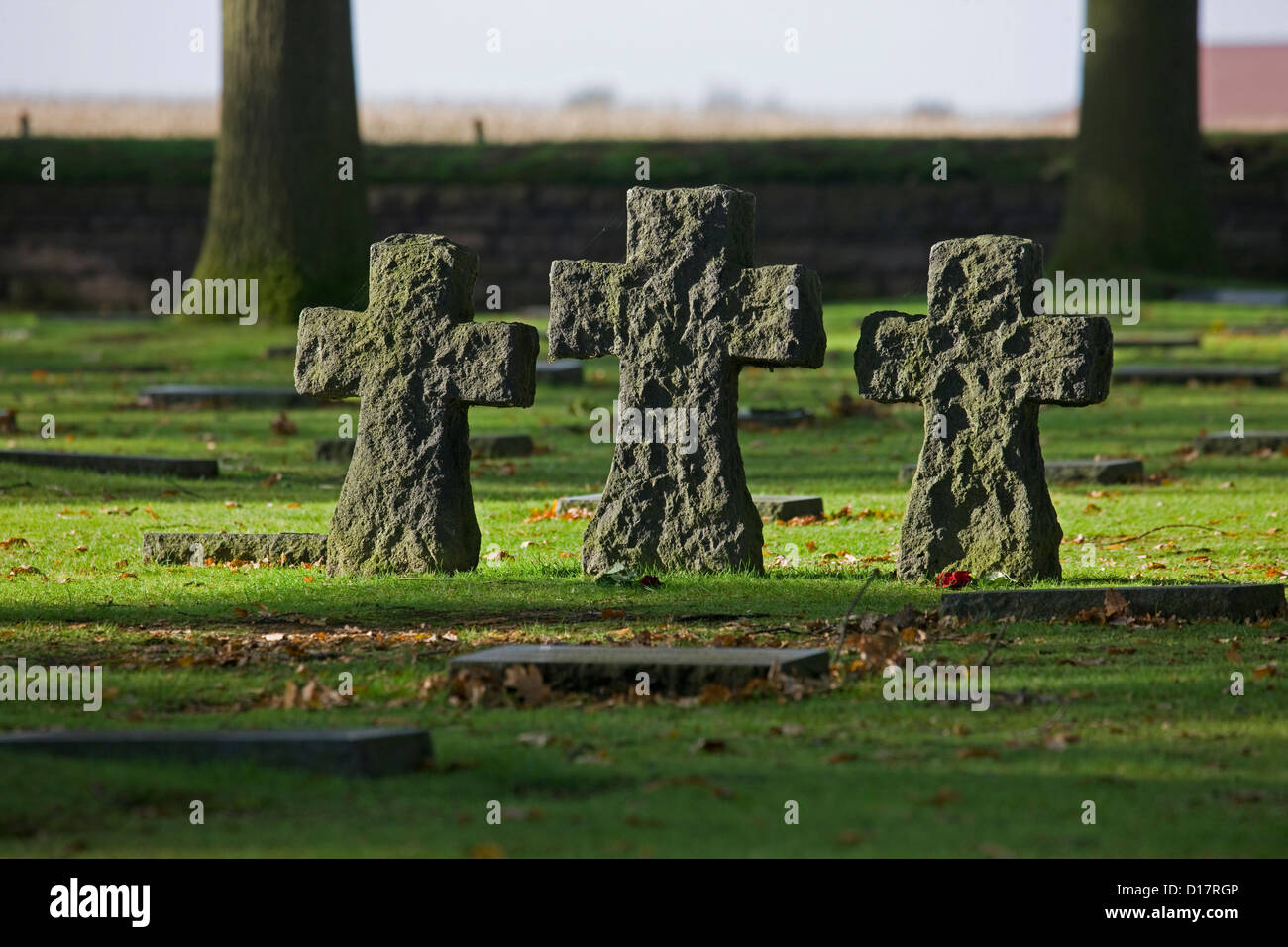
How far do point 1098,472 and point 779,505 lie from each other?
117 inches

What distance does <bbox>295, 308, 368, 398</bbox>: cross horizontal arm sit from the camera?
9297mm

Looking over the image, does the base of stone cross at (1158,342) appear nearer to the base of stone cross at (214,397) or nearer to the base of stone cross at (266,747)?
the base of stone cross at (214,397)

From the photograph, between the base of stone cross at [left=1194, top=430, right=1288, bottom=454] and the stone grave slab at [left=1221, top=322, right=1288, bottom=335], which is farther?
the stone grave slab at [left=1221, top=322, right=1288, bottom=335]

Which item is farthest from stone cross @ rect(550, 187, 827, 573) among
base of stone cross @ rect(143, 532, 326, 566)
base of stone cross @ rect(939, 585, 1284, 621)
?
base of stone cross @ rect(143, 532, 326, 566)

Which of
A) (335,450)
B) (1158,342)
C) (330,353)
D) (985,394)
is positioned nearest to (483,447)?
(335,450)

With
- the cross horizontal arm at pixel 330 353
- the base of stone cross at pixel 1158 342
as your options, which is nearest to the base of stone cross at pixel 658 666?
the cross horizontal arm at pixel 330 353

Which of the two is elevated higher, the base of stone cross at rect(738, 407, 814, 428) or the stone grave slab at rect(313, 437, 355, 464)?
the base of stone cross at rect(738, 407, 814, 428)

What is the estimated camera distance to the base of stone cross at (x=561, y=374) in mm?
19516

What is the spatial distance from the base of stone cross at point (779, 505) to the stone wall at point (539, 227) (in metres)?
19.1

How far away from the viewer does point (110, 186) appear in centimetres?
3112

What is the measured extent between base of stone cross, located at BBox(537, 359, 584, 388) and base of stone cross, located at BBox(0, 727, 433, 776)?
14087mm

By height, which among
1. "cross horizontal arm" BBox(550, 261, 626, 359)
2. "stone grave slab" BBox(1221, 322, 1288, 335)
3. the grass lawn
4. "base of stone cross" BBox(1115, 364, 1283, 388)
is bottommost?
the grass lawn

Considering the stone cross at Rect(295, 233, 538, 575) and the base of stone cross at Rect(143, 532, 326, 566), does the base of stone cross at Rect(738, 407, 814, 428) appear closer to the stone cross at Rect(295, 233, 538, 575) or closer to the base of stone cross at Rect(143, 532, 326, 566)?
the base of stone cross at Rect(143, 532, 326, 566)

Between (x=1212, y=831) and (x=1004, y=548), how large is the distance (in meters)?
3.90
